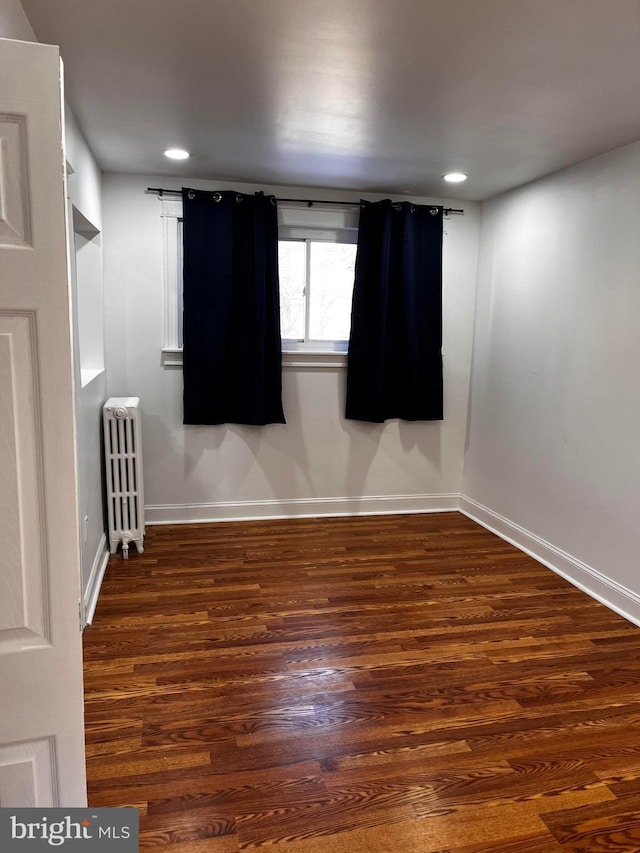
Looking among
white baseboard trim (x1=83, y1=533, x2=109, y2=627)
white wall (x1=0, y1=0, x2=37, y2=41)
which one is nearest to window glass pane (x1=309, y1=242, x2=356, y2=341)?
white baseboard trim (x1=83, y1=533, x2=109, y2=627)

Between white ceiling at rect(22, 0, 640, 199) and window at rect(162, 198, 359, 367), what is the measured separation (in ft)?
2.23

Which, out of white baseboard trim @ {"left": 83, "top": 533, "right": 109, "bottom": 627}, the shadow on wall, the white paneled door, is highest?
the white paneled door

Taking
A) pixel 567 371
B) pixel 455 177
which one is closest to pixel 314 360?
pixel 455 177

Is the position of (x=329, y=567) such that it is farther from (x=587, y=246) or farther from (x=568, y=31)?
(x=568, y=31)

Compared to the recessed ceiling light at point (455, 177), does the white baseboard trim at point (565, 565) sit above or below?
below

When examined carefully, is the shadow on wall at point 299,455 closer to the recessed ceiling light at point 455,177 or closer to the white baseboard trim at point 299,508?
the white baseboard trim at point 299,508

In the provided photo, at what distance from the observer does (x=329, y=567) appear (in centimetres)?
353

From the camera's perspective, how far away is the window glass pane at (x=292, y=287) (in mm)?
4160

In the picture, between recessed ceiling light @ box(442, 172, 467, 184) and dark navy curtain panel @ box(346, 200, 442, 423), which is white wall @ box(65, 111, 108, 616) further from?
recessed ceiling light @ box(442, 172, 467, 184)

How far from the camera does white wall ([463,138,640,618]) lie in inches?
117

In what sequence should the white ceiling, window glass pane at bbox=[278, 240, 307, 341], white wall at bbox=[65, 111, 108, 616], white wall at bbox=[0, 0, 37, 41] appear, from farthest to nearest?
1. window glass pane at bbox=[278, 240, 307, 341]
2. white wall at bbox=[65, 111, 108, 616]
3. the white ceiling
4. white wall at bbox=[0, 0, 37, 41]

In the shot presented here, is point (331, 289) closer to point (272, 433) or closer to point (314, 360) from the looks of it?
point (314, 360)

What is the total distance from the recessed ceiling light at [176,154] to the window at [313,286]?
876 mm

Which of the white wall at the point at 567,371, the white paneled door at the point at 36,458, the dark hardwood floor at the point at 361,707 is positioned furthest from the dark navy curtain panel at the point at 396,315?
the white paneled door at the point at 36,458
